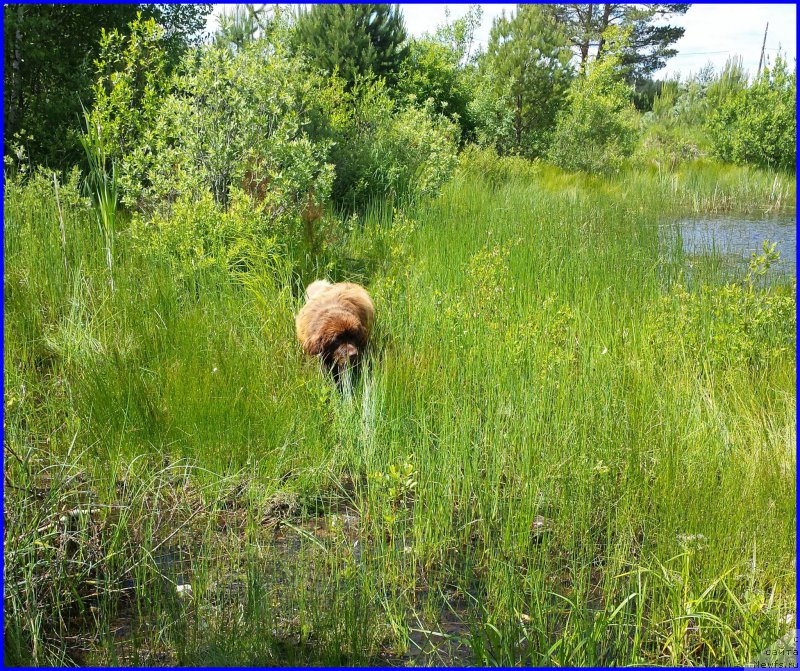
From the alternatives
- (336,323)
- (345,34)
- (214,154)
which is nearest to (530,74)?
(345,34)

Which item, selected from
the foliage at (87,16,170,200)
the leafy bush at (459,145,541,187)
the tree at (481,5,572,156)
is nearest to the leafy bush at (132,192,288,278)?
the foliage at (87,16,170,200)

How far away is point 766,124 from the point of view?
16.0 meters

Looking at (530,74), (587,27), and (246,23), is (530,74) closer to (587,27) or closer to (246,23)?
(246,23)

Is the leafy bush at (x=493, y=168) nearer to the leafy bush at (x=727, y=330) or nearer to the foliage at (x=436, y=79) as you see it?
the foliage at (x=436, y=79)

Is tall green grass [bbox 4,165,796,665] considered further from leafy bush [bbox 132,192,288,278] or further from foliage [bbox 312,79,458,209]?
foliage [bbox 312,79,458,209]

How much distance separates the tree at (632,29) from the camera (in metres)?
24.8

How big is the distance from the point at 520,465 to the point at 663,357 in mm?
1640

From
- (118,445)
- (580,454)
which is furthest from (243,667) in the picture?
(580,454)

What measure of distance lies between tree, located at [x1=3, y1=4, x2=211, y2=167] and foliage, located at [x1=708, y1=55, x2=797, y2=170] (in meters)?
14.0

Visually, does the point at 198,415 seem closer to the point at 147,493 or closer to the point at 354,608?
the point at 147,493

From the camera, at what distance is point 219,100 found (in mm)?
5707

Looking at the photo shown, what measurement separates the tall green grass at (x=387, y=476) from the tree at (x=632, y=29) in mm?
18569

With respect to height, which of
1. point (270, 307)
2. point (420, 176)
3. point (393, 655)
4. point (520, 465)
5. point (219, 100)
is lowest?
point (393, 655)

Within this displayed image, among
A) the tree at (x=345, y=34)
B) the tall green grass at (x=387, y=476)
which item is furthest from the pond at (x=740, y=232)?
the tree at (x=345, y=34)
